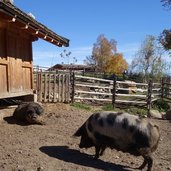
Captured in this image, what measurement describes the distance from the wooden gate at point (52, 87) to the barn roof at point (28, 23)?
1.54 m

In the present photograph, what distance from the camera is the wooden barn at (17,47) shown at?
1068cm

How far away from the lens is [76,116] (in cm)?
1325

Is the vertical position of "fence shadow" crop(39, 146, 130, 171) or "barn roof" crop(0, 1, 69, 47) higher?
"barn roof" crop(0, 1, 69, 47)

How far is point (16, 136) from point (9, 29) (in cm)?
393

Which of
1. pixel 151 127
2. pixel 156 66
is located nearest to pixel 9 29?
pixel 151 127

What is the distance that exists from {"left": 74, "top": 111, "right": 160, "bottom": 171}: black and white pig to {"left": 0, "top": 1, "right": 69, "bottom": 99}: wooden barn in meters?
3.76

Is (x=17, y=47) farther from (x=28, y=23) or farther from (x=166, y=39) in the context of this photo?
(x=166, y=39)

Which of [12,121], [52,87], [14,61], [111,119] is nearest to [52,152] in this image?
[111,119]

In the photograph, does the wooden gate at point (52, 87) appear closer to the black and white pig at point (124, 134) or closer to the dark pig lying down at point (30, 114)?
the dark pig lying down at point (30, 114)

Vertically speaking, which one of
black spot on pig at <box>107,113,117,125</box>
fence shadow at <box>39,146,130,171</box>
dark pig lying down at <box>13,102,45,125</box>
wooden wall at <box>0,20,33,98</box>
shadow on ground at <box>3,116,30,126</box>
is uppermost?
wooden wall at <box>0,20,33,98</box>

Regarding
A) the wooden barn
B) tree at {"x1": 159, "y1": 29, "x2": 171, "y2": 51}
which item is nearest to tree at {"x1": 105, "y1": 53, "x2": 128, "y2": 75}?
tree at {"x1": 159, "y1": 29, "x2": 171, "y2": 51}

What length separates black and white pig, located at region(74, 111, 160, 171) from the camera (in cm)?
778

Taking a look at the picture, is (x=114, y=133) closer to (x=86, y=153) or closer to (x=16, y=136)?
(x=86, y=153)

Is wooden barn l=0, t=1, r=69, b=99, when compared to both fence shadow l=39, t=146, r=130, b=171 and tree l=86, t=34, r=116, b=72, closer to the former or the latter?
fence shadow l=39, t=146, r=130, b=171
